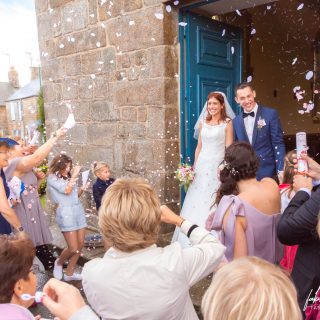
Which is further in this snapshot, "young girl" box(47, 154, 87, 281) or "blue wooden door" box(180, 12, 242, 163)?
"blue wooden door" box(180, 12, 242, 163)

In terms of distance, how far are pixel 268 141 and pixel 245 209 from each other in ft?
6.21

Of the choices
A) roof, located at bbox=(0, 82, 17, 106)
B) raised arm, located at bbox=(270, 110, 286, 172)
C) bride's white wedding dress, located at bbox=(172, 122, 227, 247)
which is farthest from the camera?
roof, located at bbox=(0, 82, 17, 106)

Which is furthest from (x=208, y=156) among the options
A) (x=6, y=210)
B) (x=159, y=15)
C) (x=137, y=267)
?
(x=137, y=267)

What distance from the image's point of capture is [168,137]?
→ 4363 millimetres

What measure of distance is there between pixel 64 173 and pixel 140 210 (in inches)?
111

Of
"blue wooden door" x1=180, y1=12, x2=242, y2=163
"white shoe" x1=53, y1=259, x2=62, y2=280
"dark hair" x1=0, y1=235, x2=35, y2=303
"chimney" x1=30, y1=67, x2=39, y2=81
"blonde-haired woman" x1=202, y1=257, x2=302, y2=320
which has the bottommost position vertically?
"white shoe" x1=53, y1=259, x2=62, y2=280

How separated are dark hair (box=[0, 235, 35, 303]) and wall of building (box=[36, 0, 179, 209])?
2.76 m

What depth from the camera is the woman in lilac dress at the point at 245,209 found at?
2117mm

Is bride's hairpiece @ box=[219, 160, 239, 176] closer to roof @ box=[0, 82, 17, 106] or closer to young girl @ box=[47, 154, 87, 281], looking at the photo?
young girl @ box=[47, 154, 87, 281]

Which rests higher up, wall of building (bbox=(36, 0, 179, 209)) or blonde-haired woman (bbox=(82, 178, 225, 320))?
wall of building (bbox=(36, 0, 179, 209))

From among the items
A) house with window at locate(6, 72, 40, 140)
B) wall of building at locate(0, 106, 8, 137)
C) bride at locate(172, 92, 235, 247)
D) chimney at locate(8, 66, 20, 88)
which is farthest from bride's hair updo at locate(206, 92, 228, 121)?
chimney at locate(8, 66, 20, 88)

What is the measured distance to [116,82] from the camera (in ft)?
15.9

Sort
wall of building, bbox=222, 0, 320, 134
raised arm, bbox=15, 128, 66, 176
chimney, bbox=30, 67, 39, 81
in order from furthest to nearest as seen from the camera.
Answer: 1. chimney, bbox=30, 67, 39, 81
2. wall of building, bbox=222, 0, 320, 134
3. raised arm, bbox=15, 128, 66, 176

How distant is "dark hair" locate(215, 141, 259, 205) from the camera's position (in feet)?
7.19
